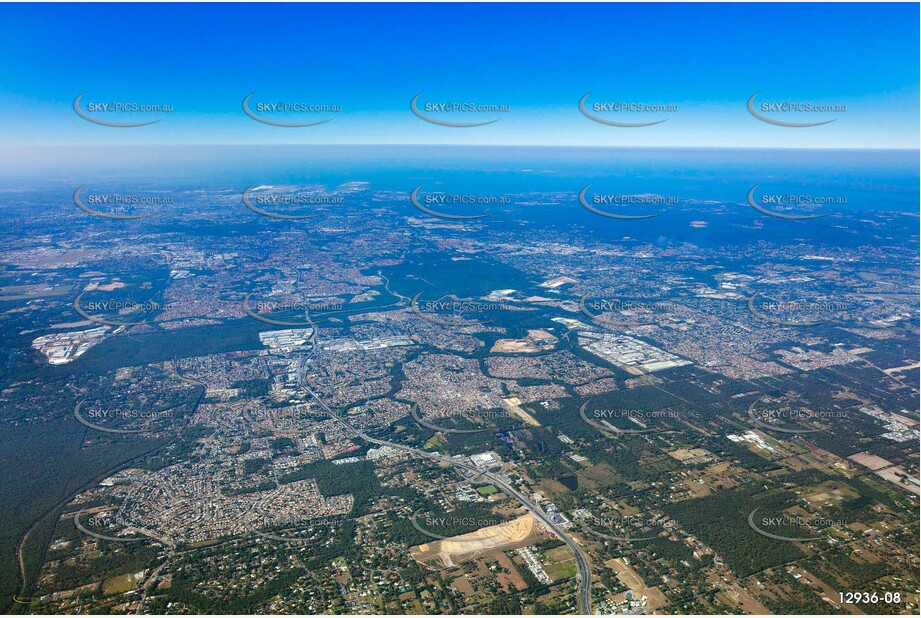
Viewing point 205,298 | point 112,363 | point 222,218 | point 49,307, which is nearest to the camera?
point 112,363

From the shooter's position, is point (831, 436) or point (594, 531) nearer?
point (594, 531)

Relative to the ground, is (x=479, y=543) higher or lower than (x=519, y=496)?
lower

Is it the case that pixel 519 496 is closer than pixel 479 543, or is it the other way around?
pixel 479 543

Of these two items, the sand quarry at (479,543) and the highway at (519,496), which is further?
the sand quarry at (479,543)

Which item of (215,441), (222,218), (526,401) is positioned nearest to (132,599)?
(215,441)

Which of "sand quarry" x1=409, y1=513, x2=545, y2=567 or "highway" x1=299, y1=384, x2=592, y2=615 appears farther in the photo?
"sand quarry" x1=409, y1=513, x2=545, y2=567

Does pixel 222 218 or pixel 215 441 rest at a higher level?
pixel 222 218

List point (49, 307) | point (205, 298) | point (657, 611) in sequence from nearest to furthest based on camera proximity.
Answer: point (657, 611) → point (49, 307) → point (205, 298)

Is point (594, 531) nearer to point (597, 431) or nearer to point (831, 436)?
point (597, 431)
